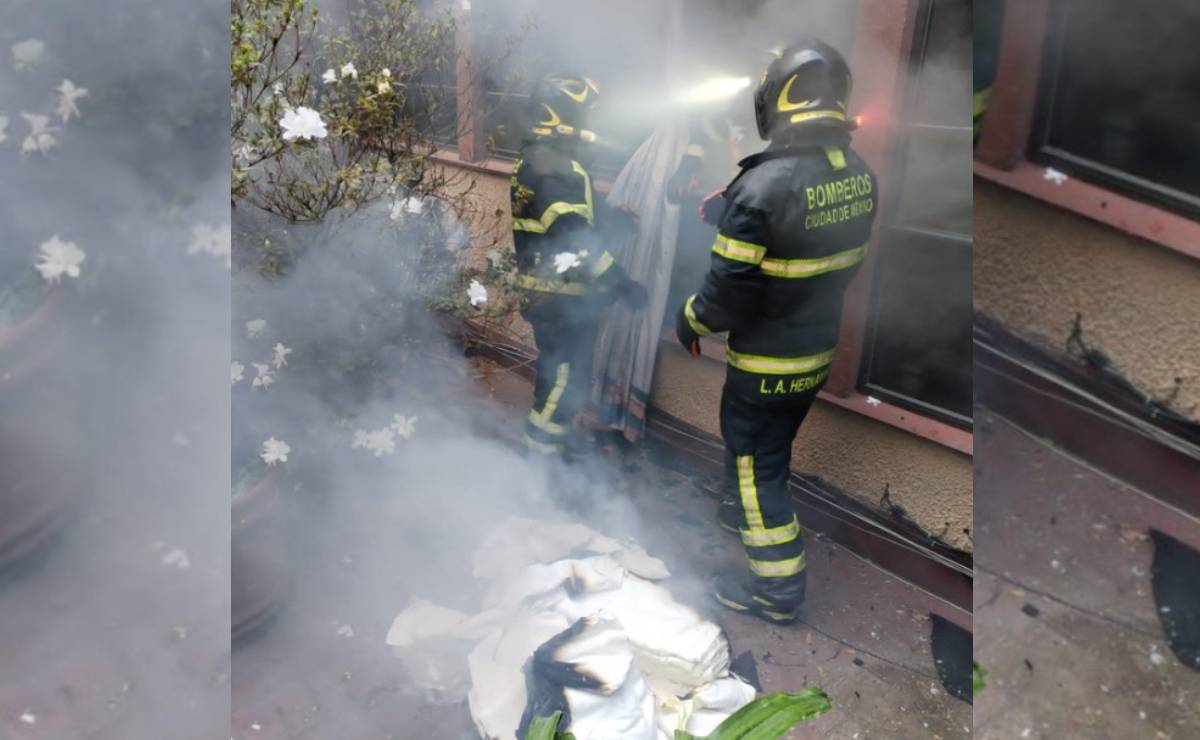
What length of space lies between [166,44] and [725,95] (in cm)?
168

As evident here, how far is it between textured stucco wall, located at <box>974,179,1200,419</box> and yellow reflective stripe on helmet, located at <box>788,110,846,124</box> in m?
1.59

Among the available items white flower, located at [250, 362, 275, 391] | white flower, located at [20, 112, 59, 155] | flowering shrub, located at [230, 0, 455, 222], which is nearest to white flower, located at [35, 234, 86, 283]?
white flower, located at [20, 112, 59, 155]

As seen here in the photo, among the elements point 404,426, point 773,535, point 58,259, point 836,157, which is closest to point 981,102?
point 58,259

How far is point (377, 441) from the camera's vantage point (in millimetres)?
3250

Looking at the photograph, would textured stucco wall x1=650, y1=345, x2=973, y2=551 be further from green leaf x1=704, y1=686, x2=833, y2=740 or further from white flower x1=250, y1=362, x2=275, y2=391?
white flower x1=250, y1=362, x2=275, y2=391

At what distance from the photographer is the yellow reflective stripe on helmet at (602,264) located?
8.92ft

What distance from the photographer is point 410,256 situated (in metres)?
2.91

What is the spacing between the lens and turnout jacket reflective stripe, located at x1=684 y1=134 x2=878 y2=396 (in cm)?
219

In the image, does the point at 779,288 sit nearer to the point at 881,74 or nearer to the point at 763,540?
the point at 881,74

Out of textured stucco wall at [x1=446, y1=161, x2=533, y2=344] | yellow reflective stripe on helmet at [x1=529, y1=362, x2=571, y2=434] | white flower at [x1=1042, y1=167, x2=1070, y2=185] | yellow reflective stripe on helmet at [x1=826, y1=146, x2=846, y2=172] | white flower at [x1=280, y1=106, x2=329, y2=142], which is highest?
white flower at [x1=1042, y1=167, x2=1070, y2=185]

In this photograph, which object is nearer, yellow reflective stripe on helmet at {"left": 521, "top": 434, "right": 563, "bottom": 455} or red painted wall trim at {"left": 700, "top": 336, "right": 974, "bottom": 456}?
red painted wall trim at {"left": 700, "top": 336, "right": 974, "bottom": 456}

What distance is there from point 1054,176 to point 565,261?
236 cm

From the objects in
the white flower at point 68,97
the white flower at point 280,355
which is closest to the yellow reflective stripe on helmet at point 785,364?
the white flower at point 280,355

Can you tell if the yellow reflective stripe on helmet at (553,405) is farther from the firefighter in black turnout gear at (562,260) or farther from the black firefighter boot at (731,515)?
the black firefighter boot at (731,515)
